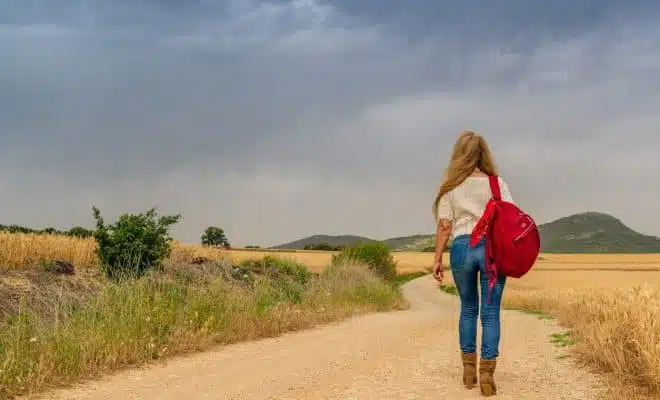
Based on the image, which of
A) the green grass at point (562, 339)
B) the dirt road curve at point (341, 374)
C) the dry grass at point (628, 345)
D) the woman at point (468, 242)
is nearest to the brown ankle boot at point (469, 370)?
the woman at point (468, 242)

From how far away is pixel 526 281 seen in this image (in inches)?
2299

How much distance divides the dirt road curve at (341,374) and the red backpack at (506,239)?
51.7 inches

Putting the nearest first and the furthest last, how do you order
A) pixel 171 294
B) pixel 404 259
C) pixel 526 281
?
pixel 171 294 → pixel 526 281 → pixel 404 259

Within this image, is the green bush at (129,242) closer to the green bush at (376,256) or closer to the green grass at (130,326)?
the green grass at (130,326)

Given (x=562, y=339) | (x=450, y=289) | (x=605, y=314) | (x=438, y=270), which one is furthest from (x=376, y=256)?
(x=438, y=270)

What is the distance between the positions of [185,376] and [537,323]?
421 inches

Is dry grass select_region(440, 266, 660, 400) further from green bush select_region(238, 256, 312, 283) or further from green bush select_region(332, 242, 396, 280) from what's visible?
green bush select_region(332, 242, 396, 280)

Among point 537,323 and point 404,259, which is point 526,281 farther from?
point 537,323

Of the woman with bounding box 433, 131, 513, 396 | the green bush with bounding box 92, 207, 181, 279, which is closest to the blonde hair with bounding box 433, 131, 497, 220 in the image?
the woman with bounding box 433, 131, 513, 396

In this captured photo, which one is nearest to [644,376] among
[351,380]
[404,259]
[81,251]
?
[351,380]

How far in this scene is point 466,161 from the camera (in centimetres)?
723

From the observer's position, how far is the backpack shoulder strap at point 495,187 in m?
7.16

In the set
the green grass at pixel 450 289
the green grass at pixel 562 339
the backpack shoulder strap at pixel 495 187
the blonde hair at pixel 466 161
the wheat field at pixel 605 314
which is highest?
→ the blonde hair at pixel 466 161

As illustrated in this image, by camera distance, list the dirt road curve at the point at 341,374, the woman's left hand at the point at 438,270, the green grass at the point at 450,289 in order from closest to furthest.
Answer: the dirt road curve at the point at 341,374 → the woman's left hand at the point at 438,270 → the green grass at the point at 450,289
